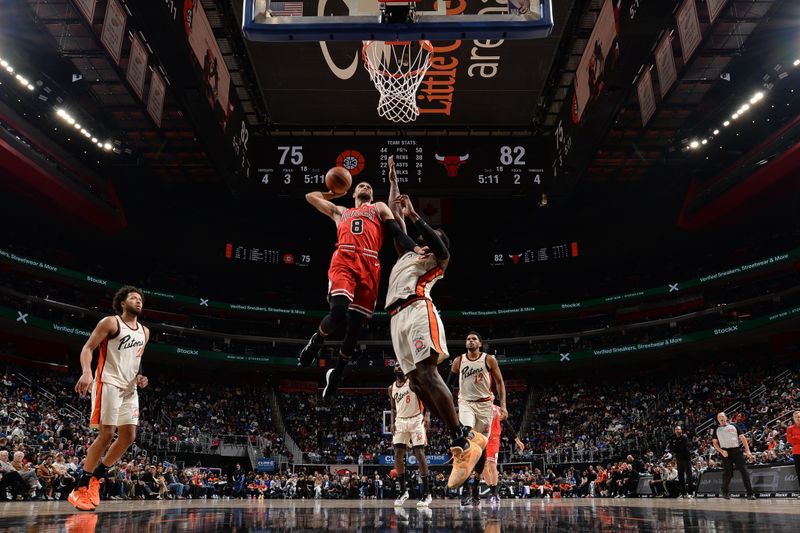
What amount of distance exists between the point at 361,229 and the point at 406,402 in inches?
170

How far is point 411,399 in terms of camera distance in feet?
28.6

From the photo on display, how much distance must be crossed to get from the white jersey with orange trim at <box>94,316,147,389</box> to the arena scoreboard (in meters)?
6.80

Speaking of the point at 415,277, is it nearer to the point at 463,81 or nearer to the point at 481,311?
the point at 463,81

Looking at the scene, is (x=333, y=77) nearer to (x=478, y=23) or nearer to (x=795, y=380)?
(x=478, y=23)

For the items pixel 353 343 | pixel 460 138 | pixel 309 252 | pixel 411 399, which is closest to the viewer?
pixel 353 343

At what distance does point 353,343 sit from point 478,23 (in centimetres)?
316

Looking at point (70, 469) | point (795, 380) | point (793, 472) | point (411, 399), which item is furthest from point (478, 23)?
point (795, 380)

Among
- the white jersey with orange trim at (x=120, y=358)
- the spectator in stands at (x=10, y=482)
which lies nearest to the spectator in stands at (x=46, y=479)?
the spectator in stands at (x=10, y=482)

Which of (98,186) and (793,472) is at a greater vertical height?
(98,186)

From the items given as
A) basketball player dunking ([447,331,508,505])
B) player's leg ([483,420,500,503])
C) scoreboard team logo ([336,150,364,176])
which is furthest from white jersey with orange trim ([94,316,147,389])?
scoreboard team logo ([336,150,364,176])

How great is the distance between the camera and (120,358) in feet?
17.9

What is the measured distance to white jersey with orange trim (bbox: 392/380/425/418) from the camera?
28.4 ft

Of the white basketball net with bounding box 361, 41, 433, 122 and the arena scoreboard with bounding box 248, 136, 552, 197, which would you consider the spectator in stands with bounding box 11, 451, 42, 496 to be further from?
the white basketball net with bounding box 361, 41, 433, 122

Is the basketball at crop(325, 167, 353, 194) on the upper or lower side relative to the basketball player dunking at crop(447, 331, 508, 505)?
upper
